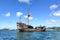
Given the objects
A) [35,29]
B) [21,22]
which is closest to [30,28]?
[35,29]

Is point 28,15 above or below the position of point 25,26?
above

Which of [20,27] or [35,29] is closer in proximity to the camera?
[20,27]

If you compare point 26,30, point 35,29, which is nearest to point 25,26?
point 26,30

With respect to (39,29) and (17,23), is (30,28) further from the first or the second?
(17,23)

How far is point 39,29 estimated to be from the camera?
357 feet

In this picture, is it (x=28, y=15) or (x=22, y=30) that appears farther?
(x=28, y=15)

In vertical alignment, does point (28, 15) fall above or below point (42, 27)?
above

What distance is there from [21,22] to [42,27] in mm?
17215

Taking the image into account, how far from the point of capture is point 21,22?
100312 mm

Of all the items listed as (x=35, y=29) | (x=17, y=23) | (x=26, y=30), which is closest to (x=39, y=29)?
(x=35, y=29)

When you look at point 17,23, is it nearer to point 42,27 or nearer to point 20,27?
point 20,27

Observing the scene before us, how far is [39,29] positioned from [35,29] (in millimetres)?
2675

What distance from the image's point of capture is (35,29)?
108 metres

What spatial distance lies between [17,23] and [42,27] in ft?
65.8
